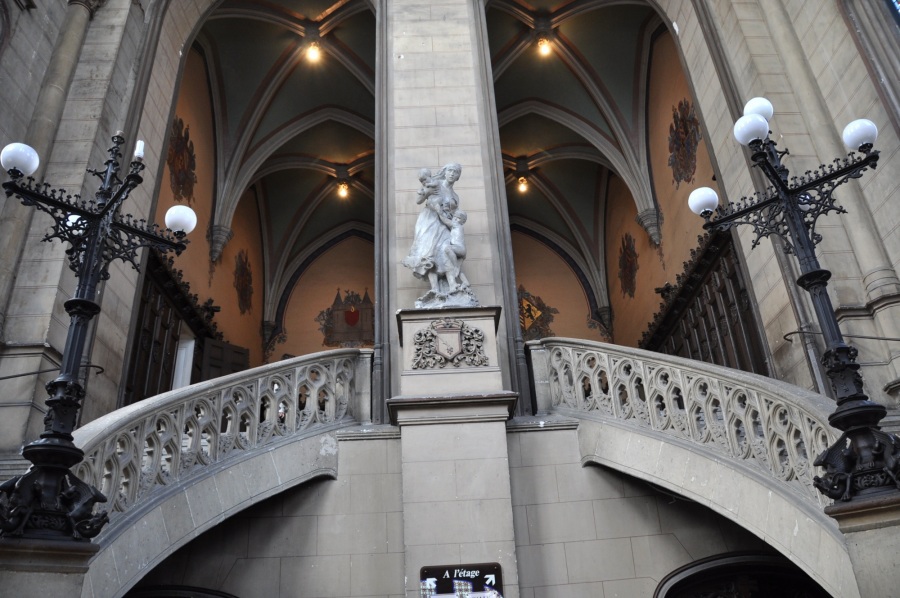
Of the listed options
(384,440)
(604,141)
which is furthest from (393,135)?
(604,141)

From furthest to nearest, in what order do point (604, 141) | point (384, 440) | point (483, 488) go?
point (604, 141), point (384, 440), point (483, 488)

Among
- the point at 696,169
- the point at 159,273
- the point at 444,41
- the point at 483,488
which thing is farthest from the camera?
the point at 696,169

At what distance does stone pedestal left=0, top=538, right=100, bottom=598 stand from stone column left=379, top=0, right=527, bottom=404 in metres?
4.03

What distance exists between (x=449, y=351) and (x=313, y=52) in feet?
31.7

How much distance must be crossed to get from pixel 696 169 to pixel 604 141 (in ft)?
11.8

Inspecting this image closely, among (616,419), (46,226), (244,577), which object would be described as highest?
(46,226)

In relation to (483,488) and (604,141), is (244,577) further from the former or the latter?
(604,141)

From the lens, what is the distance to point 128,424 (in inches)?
209

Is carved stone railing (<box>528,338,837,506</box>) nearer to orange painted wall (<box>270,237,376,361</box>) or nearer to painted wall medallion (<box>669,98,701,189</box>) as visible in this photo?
painted wall medallion (<box>669,98,701,189</box>)

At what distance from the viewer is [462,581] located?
19.7 ft

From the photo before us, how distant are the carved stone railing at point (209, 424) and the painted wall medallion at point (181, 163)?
250 inches

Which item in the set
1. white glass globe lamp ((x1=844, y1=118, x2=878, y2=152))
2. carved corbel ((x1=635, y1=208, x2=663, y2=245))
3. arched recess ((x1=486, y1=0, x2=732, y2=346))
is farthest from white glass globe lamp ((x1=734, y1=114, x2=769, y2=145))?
carved corbel ((x1=635, y1=208, x2=663, y2=245))

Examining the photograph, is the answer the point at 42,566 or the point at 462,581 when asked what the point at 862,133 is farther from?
the point at 42,566

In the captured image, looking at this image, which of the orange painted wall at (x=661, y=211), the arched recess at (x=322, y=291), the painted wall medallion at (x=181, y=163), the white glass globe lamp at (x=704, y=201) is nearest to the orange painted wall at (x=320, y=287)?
the arched recess at (x=322, y=291)
